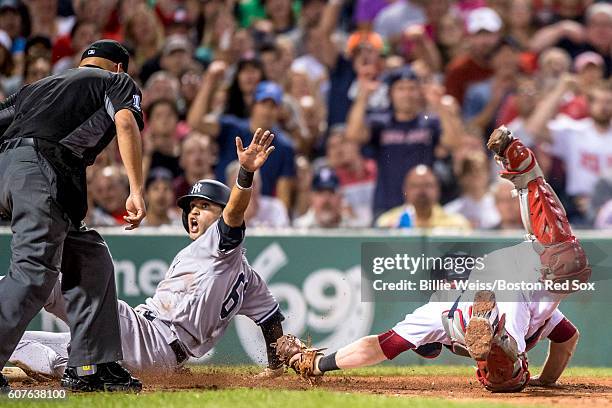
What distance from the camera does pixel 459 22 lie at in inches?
567

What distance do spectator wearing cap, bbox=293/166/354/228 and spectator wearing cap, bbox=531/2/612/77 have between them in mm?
4207

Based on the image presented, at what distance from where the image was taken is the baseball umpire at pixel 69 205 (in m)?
6.37

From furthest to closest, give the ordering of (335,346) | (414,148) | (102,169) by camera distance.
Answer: (414,148), (102,169), (335,346)

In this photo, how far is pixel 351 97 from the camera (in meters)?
13.2

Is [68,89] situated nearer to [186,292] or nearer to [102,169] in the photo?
[186,292]

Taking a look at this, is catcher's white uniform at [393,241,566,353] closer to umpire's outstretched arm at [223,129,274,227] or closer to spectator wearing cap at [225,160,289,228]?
umpire's outstretched arm at [223,129,274,227]

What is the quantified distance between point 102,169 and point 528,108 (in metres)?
4.87

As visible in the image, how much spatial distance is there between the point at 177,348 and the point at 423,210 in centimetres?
392

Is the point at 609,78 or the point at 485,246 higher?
the point at 609,78

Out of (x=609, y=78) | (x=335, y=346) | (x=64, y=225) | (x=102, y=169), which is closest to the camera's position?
(x=64, y=225)

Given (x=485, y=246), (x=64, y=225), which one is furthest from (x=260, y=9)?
(x=64, y=225)

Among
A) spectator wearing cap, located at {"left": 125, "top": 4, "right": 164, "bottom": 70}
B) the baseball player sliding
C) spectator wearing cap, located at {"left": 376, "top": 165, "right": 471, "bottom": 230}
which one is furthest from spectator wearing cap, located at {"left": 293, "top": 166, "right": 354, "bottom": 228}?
the baseball player sliding

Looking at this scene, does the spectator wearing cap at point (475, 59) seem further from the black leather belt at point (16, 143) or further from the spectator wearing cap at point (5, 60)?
the black leather belt at point (16, 143)

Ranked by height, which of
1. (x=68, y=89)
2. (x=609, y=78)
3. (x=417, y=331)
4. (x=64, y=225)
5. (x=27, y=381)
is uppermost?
(x=609, y=78)
